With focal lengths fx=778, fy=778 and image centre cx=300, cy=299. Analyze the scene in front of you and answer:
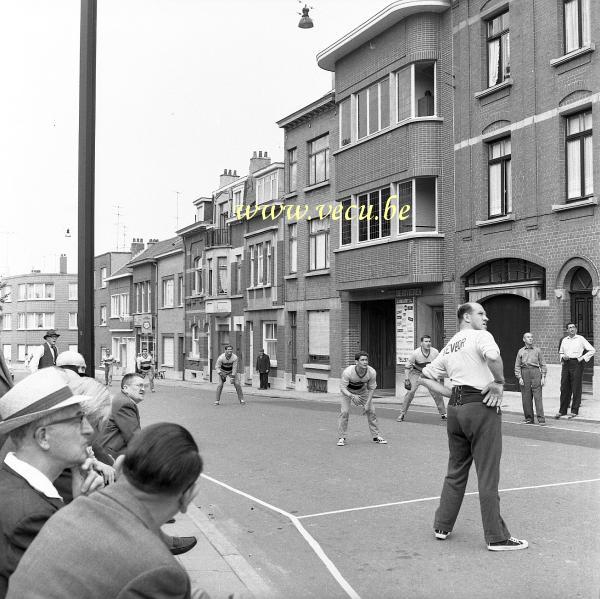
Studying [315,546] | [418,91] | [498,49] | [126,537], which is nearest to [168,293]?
[418,91]

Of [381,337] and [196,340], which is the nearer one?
[381,337]

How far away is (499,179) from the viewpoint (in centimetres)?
2062

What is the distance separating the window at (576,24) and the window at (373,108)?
6.64 m

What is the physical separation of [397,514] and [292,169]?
1003 inches

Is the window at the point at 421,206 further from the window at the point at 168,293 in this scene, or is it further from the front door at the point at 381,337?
the window at the point at 168,293

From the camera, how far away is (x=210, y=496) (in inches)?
340

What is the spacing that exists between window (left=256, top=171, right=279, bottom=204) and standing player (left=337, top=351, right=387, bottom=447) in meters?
22.4

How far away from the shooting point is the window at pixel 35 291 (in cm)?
7881

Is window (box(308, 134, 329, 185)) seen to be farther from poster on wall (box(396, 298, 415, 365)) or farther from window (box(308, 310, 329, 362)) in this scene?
poster on wall (box(396, 298, 415, 365))

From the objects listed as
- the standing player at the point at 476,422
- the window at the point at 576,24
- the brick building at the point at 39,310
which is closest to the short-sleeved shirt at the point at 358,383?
the standing player at the point at 476,422

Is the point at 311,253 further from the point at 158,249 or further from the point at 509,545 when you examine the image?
the point at 158,249

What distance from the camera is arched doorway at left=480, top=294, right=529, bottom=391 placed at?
771 inches

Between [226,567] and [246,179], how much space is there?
111 ft

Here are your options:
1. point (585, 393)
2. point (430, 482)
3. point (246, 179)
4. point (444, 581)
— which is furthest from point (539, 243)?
point (246, 179)
